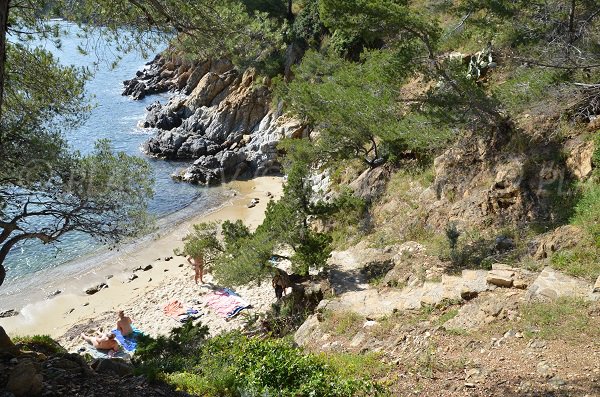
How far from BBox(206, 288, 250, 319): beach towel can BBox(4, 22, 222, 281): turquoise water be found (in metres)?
4.76

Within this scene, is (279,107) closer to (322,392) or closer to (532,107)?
(532,107)

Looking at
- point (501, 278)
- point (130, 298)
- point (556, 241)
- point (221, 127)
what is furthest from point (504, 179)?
point (221, 127)

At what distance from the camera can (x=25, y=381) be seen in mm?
5285

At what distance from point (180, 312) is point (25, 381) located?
9600 millimetres

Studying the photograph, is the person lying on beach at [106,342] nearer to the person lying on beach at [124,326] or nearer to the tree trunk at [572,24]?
the person lying on beach at [124,326]

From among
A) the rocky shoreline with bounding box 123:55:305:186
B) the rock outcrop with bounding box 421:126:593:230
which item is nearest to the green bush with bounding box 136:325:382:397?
the rock outcrop with bounding box 421:126:593:230

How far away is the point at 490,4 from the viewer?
39.9ft

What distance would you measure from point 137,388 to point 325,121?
12.4 m

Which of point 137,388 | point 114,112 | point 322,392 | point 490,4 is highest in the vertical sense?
point 114,112

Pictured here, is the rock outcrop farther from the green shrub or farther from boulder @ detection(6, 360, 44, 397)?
boulder @ detection(6, 360, 44, 397)

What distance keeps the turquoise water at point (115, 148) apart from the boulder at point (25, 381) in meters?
4.79

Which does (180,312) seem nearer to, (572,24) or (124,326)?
(124,326)

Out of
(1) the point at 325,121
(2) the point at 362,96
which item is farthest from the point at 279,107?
(2) the point at 362,96

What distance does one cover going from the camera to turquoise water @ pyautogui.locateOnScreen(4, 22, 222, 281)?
19359 millimetres
